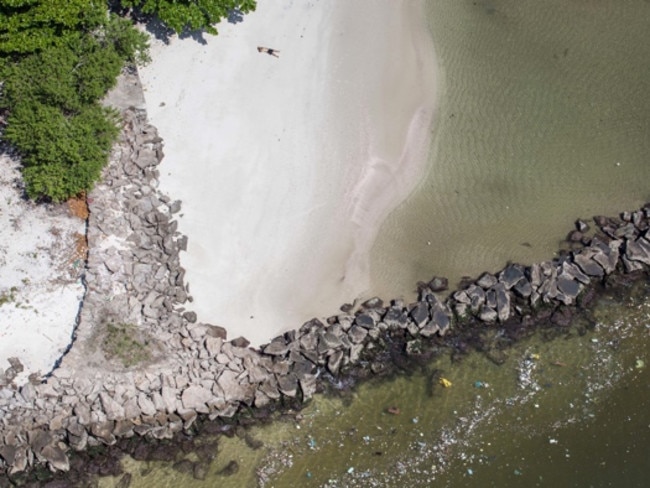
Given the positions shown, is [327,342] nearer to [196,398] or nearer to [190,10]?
[196,398]

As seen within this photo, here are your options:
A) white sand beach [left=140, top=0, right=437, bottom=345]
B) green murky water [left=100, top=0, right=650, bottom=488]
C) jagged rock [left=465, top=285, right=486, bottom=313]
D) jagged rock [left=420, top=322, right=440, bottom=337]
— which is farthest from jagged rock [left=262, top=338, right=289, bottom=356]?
jagged rock [left=465, top=285, right=486, bottom=313]

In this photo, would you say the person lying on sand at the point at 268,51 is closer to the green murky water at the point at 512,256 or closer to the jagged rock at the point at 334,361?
the green murky water at the point at 512,256

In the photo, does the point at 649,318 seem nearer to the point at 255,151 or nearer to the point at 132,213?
the point at 255,151

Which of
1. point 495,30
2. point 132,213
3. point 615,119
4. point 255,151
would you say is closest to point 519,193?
point 615,119

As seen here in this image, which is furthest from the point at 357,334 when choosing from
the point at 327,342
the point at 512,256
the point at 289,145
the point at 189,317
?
the point at 289,145

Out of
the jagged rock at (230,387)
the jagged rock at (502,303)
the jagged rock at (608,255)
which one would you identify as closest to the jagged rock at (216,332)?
the jagged rock at (230,387)
